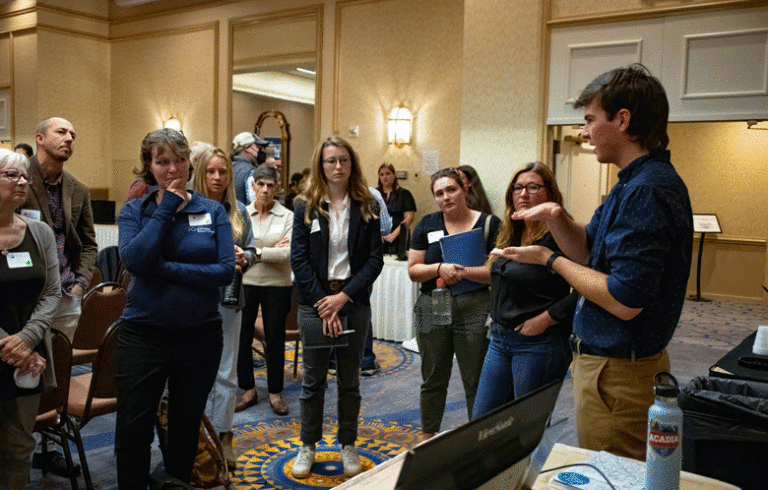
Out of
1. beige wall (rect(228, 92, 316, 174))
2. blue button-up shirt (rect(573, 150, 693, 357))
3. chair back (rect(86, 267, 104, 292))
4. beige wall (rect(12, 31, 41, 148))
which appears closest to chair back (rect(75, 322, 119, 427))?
blue button-up shirt (rect(573, 150, 693, 357))

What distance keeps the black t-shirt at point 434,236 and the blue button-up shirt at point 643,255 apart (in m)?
1.43

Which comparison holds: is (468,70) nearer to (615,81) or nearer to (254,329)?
(254,329)

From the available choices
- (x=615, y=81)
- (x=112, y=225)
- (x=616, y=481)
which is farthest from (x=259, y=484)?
(x=112, y=225)

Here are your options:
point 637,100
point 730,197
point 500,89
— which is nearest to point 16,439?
point 637,100

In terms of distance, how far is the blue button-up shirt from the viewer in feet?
4.86

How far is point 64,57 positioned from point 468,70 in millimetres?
7397

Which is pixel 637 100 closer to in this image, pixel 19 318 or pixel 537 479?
pixel 537 479

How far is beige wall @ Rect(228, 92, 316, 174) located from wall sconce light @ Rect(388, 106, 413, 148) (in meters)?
1.69

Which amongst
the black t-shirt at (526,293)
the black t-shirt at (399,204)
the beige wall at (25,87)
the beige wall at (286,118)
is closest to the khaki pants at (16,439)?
the black t-shirt at (526,293)

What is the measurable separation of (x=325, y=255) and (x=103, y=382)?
1.07 metres

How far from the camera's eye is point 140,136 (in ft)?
35.6

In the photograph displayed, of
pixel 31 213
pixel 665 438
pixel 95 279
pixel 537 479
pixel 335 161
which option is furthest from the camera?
pixel 95 279

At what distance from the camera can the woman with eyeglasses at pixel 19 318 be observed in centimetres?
218

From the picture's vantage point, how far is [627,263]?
149 centimetres
